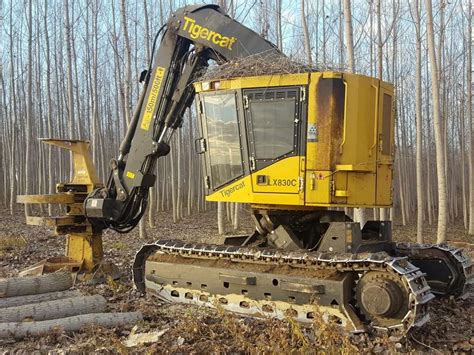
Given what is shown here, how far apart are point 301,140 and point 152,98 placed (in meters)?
2.53

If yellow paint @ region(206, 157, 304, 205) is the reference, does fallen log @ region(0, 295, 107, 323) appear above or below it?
below

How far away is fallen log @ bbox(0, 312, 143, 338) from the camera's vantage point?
16.0ft

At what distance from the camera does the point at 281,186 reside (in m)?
5.70

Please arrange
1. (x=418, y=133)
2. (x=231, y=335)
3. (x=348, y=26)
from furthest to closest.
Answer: (x=418, y=133) → (x=348, y=26) → (x=231, y=335)

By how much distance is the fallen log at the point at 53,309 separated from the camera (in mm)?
5273

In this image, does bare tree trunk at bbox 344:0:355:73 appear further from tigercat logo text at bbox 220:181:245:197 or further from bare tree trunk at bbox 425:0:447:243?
tigercat logo text at bbox 220:181:245:197

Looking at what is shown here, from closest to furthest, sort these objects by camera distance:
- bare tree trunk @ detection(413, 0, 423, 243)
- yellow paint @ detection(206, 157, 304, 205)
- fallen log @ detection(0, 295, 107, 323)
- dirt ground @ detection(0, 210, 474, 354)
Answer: dirt ground @ detection(0, 210, 474, 354)
fallen log @ detection(0, 295, 107, 323)
yellow paint @ detection(206, 157, 304, 205)
bare tree trunk @ detection(413, 0, 423, 243)

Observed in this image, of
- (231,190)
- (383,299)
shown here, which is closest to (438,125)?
(231,190)

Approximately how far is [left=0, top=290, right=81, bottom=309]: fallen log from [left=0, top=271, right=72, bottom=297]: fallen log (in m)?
0.12

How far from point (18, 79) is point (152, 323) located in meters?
26.8

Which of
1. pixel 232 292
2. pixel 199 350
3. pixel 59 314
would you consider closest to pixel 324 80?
pixel 232 292

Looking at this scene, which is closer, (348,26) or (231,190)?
(231,190)

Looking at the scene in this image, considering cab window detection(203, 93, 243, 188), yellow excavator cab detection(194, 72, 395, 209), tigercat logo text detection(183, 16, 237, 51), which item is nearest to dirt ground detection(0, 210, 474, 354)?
cab window detection(203, 93, 243, 188)

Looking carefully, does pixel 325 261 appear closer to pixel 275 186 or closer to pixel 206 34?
pixel 275 186
